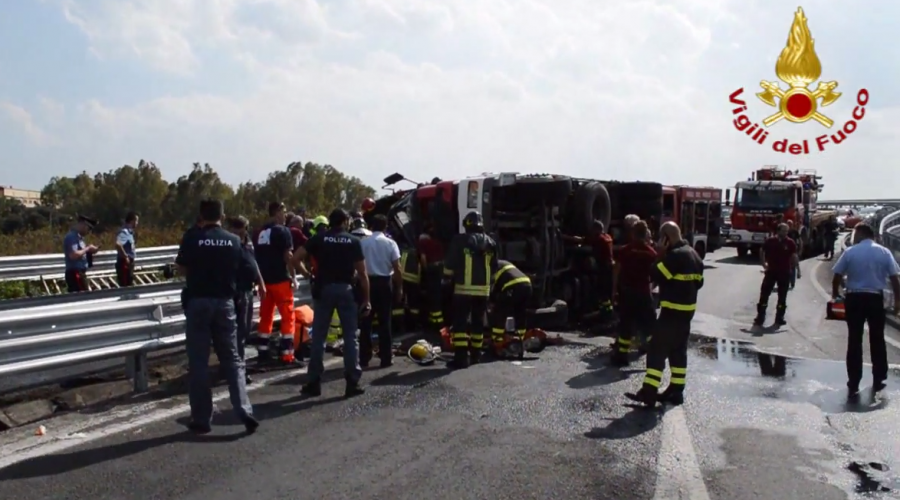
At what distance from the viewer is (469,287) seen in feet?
30.3

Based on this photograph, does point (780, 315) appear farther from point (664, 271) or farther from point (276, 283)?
point (276, 283)

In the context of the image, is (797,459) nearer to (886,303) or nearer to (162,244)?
(886,303)

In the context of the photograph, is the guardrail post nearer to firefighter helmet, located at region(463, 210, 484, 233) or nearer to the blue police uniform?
the blue police uniform

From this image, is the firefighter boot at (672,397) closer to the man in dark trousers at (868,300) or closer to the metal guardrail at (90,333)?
the man in dark trousers at (868,300)

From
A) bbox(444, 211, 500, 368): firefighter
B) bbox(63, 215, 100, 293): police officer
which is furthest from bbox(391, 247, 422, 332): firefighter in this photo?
bbox(63, 215, 100, 293): police officer

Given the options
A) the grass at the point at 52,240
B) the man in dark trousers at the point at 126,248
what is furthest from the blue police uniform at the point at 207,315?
the grass at the point at 52,240

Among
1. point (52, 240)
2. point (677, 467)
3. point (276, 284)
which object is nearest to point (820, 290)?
point (276, 284)

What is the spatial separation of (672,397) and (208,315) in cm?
413

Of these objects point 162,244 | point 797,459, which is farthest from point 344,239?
point 162,244

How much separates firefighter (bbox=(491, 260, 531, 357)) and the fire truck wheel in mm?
2821

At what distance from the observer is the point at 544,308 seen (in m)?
12.1

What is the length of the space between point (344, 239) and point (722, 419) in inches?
143

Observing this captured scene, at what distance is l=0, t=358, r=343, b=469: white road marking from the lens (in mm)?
5707

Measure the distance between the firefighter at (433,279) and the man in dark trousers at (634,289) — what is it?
109 inches
